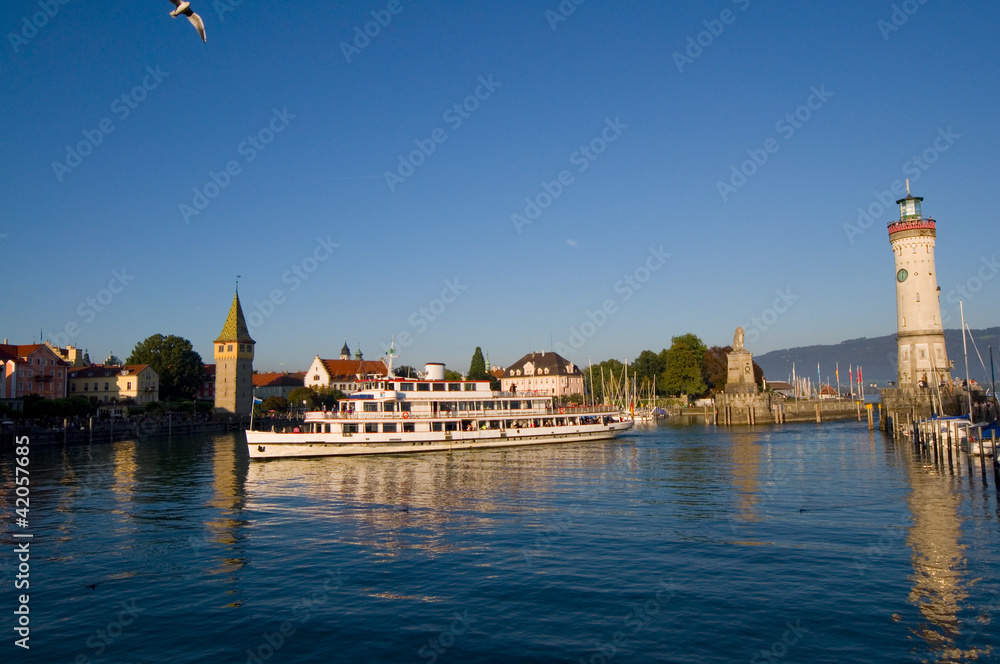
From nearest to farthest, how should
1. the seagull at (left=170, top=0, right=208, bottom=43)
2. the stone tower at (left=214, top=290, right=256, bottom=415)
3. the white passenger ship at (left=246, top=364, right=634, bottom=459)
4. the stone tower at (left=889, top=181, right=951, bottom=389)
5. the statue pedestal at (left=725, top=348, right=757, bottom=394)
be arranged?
the seagull at (left=170, top=0, right=208, bottom=43), the white passenger ship at (left=246, top=364, right=634, bottom=459), the stone tower at (left=889, top=181, right=951, bottom=389), the statue pedestal at (left=725, top=348, right=757, bottom=394), the stone tower at (left=214, top=290, right=256, bottom=415)

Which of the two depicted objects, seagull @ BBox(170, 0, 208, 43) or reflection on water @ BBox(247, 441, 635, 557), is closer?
seagull @ BBox(170, 0, 208, 43)

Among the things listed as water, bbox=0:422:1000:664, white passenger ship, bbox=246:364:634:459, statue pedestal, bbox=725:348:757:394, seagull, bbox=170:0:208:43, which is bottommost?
water, bbox=0:422:1000:664

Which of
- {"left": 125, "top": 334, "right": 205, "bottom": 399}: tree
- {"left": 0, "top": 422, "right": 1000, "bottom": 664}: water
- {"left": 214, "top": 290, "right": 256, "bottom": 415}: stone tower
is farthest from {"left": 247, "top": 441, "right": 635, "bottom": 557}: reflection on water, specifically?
{"left": 125, "top": 334, "right": 205, "bottom": 399}: tree

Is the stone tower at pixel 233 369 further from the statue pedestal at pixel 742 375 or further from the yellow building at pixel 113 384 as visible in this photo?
the statue pedestal at pixel 742 375

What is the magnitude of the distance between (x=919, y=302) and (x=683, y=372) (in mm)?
63022

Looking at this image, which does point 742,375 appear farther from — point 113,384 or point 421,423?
point 113,384

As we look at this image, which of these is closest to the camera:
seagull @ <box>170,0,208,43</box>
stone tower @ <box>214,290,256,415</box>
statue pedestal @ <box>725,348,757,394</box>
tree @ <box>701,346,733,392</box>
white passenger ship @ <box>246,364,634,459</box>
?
seagull @ <box>170,0,208,43</box>

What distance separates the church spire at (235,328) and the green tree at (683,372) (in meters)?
76.5

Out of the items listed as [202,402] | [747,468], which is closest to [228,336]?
[202,402]

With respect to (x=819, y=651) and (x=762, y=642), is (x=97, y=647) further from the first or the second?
(x=819, y=651)

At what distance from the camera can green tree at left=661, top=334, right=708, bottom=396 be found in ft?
417

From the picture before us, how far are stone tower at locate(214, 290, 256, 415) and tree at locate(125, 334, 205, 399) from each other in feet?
26.0

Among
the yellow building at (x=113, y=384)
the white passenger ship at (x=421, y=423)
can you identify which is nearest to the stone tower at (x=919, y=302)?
the white passenger ship at (x=421, y=423)

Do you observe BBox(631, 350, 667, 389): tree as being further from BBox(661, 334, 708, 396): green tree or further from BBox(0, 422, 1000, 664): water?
BBox(0, 422, 1000, 664): water
